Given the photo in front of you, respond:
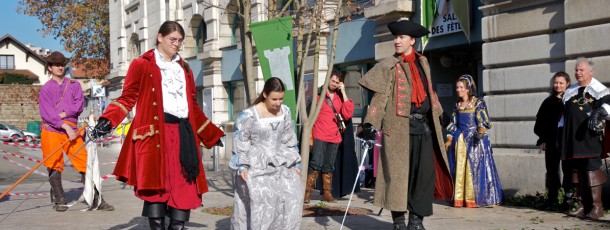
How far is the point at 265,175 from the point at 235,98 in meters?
19.2

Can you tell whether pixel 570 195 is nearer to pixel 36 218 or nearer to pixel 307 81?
pixel 36 218

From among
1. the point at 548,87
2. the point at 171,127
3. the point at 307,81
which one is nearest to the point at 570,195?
the point at 548,87

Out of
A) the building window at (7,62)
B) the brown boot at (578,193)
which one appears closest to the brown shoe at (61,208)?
the brown boot at (578,193)

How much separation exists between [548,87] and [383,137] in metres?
4.41

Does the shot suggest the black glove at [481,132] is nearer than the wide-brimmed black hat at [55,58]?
No

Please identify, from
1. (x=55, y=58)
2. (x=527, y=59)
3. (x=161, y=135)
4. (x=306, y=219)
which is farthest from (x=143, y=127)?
(x=527, y=59)

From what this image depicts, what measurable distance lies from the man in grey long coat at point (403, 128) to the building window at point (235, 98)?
17.4 metres

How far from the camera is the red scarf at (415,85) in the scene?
833 centimetres

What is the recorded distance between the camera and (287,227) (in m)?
7.48

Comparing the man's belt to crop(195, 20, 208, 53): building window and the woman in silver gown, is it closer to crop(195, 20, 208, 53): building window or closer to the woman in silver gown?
the woman in silver gown

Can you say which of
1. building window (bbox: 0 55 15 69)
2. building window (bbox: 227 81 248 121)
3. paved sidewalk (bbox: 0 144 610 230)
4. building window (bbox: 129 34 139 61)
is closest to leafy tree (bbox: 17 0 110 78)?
building window (bbox: 129 34 139 61)

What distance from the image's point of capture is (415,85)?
329 inches

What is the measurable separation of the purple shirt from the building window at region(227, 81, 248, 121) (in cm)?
1436

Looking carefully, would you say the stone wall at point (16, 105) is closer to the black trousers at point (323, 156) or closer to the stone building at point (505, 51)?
the stone building at point (505, 51)
